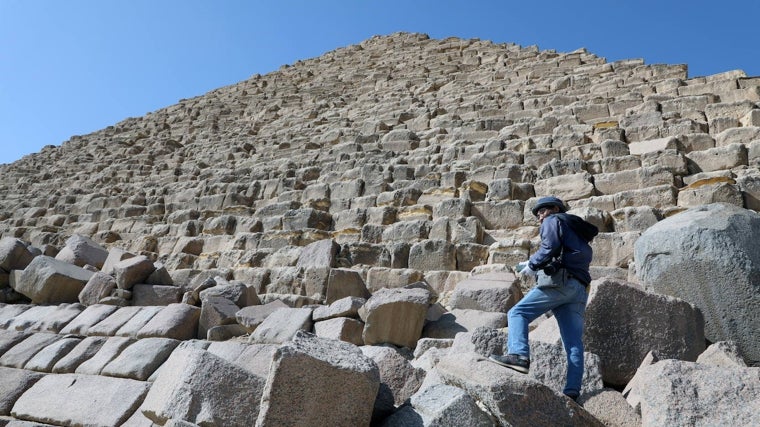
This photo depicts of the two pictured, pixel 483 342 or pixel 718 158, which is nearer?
pixel 483 342

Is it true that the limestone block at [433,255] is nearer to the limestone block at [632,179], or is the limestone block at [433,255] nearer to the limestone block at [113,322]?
the limestone block at [632,179]

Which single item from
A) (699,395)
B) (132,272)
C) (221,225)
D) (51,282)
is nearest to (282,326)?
(132,272)

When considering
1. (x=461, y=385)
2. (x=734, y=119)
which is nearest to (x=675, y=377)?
(x=461, y=385)

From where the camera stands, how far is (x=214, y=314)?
583 centimetres

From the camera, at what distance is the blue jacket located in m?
3.29

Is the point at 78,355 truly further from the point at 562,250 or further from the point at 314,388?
the point at 562,250

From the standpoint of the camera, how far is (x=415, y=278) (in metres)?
6.23

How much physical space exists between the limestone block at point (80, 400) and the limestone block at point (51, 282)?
6.33 feet

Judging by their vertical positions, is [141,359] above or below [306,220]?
below

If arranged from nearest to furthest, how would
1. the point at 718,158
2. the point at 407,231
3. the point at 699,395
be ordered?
the point at 699,395
the point at 718,158
the point at 407,231

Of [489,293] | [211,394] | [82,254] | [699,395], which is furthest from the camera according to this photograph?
[82,254]

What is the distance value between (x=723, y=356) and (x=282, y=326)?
3467mm

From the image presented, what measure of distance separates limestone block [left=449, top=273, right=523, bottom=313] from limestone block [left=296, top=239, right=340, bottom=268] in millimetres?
1904

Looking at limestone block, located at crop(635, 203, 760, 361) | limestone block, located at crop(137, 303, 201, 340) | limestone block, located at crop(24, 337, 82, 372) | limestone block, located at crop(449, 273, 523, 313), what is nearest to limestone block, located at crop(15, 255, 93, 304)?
limestone block, located at crop(24, 337, 82, 372)
